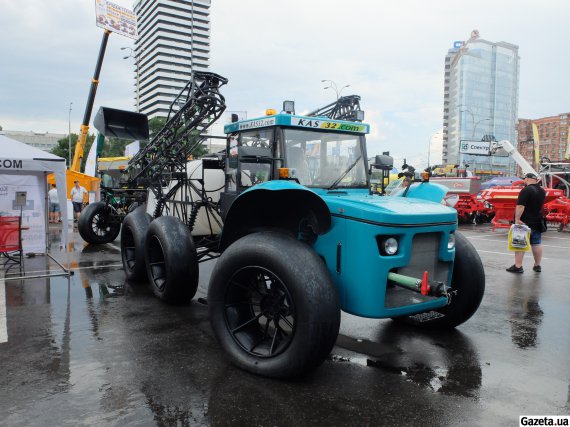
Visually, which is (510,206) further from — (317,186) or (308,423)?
(308,423)

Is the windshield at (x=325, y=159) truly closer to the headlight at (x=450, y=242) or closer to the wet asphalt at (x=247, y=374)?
the headlight at (x=450, y=242)

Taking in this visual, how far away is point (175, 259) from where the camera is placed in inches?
214

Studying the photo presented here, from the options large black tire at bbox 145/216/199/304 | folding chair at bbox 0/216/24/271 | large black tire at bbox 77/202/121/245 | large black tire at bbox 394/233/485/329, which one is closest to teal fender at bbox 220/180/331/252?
large black tire at bbox 145/216/199/304

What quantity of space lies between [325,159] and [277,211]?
1.02 m

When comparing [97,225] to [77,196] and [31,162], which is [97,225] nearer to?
[31,162]

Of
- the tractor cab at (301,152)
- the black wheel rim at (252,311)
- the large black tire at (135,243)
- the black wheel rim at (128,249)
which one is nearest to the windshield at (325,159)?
the tractor cab at (301,152)

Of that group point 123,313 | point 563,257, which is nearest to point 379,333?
point 123,313

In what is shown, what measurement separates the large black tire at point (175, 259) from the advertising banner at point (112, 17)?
2120 centimetres

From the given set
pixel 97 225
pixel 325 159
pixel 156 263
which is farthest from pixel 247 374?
pixel 97 225

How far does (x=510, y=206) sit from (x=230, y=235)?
1419 centimetres

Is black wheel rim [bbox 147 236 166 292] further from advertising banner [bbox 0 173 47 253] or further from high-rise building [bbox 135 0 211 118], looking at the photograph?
high-rise building [bbox 135 0 211 118]

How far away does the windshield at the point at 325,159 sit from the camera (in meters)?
4.75

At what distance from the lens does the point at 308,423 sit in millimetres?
3074

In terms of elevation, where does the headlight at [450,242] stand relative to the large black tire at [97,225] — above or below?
above
